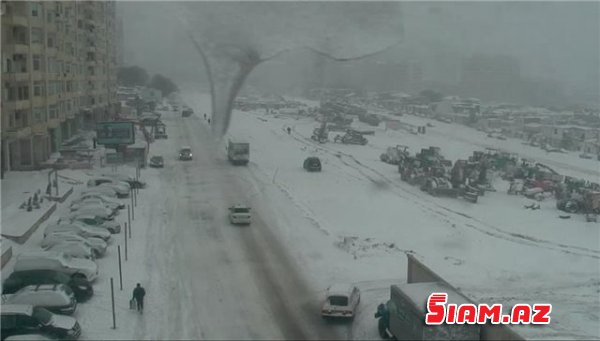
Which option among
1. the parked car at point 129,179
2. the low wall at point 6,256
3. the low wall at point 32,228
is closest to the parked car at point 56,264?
the low wall at point 6,256

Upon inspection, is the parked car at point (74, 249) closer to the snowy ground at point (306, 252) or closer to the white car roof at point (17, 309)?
the snowy ground at point (306, 252)

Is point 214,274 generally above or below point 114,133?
below

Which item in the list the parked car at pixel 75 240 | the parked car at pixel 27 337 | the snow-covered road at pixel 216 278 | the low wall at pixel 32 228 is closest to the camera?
the parked car at pixel 27 337

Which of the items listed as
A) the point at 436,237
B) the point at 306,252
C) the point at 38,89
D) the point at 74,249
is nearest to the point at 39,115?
the point at 38,89

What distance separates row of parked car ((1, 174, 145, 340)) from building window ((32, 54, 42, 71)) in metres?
4.20

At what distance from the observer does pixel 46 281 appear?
552 cm

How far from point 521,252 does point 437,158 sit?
7498 mm

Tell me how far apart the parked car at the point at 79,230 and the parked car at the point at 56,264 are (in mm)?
1066

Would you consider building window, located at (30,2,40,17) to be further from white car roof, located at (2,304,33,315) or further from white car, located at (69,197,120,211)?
white car roof, located at (2,304,33,315)

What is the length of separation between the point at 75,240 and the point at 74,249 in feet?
1.01

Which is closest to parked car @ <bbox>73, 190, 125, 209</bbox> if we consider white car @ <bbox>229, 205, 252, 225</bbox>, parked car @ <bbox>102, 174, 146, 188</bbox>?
parked car @ <bbox>102, 174, 146, 188</bbox>

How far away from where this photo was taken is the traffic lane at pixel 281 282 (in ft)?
16.4

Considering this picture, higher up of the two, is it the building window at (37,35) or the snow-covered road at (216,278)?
the building window at (37,35)

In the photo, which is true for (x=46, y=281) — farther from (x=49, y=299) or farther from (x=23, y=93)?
(x=23, y=93)
